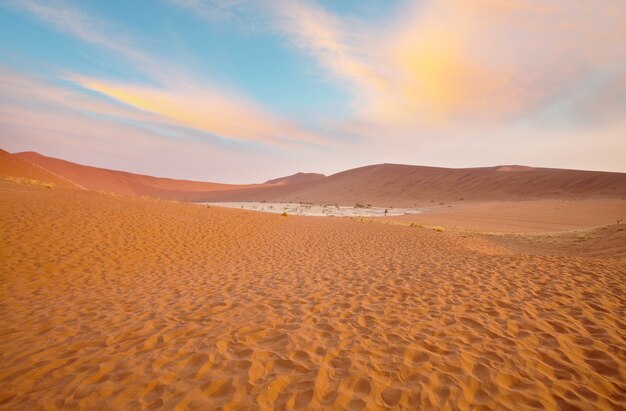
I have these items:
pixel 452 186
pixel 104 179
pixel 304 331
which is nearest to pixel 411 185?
pixel 452 186

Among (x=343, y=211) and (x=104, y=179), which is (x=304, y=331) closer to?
(x=343, y=211)

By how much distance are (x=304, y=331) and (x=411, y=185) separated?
59.5 m

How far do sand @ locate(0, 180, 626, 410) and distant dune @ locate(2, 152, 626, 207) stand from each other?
38431 mm

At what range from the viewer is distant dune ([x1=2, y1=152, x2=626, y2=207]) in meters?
42.5

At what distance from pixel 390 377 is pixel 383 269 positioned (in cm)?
502

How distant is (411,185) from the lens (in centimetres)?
5997

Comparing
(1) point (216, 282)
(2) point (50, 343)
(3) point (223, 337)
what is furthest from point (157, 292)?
(3) point (223, 337)

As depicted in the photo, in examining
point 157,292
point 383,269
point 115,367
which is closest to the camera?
point 115,367

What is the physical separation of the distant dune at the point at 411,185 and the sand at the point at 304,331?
38.4 meters

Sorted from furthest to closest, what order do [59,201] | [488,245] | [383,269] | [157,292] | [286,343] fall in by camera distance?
[59,201], [488,245], [383,269], [157,292], [286,343]

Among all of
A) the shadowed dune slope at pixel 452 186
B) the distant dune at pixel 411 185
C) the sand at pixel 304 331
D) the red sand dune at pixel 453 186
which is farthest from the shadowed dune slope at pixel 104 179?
the sand at pixel 304 331

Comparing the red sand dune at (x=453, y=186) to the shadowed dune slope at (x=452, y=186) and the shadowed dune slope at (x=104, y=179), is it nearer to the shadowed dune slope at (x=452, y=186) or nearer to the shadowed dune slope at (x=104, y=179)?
the shadowed dune slope at (x=452, y=186)

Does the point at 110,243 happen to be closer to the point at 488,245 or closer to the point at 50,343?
the point at 50,343

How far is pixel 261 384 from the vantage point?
3.19 metres
